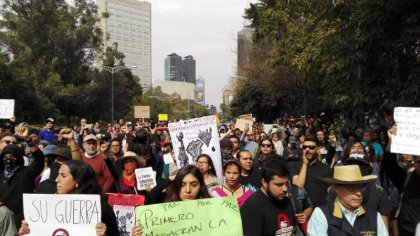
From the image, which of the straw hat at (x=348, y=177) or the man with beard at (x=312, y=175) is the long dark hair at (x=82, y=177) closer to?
the straw hat at (x=348, y=177)

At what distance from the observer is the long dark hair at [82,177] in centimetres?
350

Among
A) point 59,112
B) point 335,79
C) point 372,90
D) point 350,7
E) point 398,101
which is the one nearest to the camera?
point 398,101

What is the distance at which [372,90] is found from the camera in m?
9.30

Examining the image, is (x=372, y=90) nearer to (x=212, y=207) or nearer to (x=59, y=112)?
(x=212, y=207)

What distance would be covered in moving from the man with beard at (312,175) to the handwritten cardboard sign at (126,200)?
170cm

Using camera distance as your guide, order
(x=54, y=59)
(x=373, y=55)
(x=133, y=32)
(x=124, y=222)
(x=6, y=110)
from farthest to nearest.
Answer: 1. (x=133, y=32)
2. (x=54, y=59)
3. (x=6, y=110)
4. (x=373, y=55)
5. (x=124, y=222)

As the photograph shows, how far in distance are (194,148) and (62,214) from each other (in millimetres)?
3375

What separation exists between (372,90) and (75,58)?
39.3m

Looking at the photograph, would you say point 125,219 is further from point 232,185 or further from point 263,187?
point 263,187

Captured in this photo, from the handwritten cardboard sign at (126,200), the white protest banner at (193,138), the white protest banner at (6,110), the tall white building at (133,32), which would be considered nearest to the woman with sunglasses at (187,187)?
the handwritten cardboard sign at (126,200)

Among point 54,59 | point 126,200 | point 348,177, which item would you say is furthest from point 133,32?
point 348,177

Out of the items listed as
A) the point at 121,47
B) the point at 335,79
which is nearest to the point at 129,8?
the point at 121,47

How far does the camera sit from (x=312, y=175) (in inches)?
225

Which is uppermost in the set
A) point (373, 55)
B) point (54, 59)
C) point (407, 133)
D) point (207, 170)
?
point (54, 59)
